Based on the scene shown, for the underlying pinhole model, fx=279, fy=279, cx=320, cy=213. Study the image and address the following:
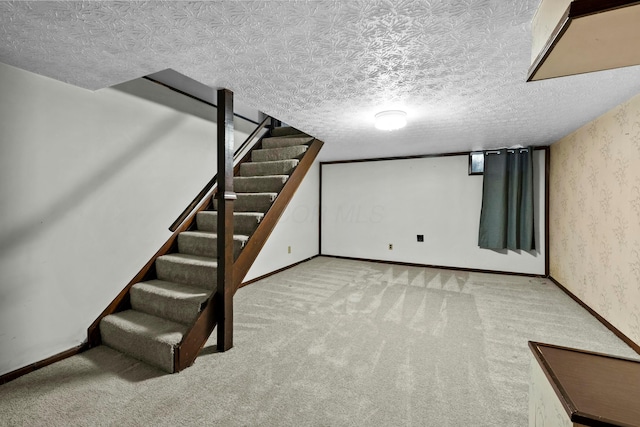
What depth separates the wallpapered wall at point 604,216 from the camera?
2.18 m

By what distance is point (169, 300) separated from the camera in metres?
2.12

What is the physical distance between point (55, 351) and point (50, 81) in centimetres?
185

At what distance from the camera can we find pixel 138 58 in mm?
1602

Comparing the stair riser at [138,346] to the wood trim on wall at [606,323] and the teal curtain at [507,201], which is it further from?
the teal curtain at [507,201]

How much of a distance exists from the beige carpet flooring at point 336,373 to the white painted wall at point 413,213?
142cm

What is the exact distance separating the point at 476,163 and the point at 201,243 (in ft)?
13.8

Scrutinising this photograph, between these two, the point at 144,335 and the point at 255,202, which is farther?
the point at 255,202

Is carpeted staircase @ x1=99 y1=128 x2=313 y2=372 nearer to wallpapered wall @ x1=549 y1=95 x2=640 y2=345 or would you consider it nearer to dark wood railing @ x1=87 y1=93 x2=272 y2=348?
dark wood railing @ x1=87 y1=93 x2=272 y2=348

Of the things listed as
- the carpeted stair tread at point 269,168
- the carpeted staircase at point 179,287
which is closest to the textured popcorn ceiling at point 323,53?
the carpeted stair tread at point 269,168

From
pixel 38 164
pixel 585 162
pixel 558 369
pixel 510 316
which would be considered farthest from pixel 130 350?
pixel 585 162

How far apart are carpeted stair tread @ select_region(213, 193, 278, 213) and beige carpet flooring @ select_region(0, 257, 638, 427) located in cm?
102

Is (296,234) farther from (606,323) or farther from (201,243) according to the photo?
(606,323)

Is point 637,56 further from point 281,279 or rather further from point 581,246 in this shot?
point 281,279

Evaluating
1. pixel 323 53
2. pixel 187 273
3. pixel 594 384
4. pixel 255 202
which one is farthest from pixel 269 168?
pixel 594 384
